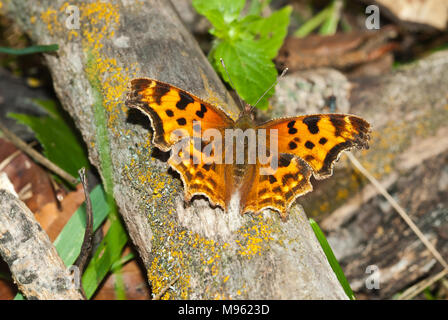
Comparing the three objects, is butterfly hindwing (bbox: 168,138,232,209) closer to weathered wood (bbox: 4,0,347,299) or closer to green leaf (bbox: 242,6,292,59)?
weathered wood (bbox: 4,0,347,299)

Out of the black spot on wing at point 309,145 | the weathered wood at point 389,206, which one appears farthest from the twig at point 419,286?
the black spot on wing at point 309,145

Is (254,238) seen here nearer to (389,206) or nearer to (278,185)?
(278,185)

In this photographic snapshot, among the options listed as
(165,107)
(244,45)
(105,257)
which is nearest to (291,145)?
(165,107)

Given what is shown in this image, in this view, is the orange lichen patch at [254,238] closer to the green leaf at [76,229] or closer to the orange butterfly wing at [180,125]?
the orange butterfly wing at [180,125]

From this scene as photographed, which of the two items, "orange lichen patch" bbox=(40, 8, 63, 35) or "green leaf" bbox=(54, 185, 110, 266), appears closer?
"green leaf" bbox=(54, 185, 110, 266)

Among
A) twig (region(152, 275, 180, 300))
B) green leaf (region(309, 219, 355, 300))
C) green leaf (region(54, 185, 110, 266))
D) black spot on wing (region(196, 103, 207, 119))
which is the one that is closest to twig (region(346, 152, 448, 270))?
green leaf (region(309, 219, 355, 300))

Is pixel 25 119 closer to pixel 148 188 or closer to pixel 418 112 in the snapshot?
pixel 148 188

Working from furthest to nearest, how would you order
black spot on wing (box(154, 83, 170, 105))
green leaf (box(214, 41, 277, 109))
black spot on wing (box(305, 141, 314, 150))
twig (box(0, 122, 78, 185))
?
twig (box(0, 122, 78, 185)) → green leaf (box(214, 41, 277, 109)) → black spot on wing (box(305, 141, 314, 150)) → black spot on wing (box(154, 83, 170, 105))
